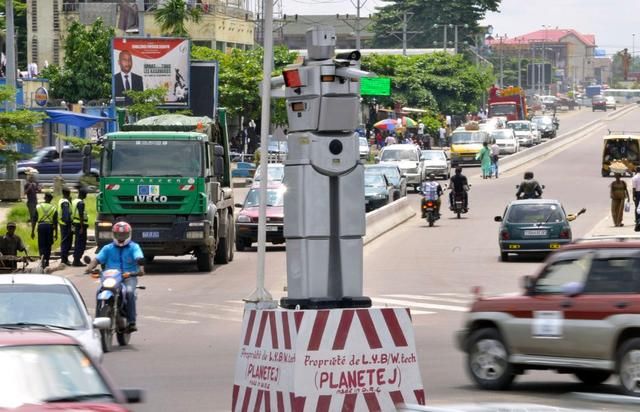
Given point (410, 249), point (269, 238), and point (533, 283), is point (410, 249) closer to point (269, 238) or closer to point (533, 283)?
point (269, 238)

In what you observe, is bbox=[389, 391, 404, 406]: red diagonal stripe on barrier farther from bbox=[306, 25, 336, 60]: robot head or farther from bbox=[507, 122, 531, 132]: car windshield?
bbox=[507, 122, 531, 132]: car windshield

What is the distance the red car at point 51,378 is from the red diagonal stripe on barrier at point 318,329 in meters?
2.05

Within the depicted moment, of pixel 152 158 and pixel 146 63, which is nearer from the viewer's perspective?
pixel 152 158

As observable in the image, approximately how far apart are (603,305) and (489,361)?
1.72m

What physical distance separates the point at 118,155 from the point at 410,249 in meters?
10.7

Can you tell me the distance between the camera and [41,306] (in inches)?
602

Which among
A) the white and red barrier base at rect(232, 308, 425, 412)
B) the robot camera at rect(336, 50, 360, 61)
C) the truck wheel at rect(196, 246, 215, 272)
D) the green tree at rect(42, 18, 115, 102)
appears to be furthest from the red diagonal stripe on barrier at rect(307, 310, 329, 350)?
the green tree at rect(42, 18, 115, 102)

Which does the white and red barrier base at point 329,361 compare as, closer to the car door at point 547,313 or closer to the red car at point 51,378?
the red car at point 51,378

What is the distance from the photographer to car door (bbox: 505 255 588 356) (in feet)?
51.6

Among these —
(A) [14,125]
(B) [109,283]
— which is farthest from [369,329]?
(A) [14,125]

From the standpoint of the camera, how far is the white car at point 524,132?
96.0 meters

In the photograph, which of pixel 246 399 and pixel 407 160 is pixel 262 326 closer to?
pixel 246 399

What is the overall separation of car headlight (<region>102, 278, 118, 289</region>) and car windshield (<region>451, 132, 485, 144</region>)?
59.2 metres

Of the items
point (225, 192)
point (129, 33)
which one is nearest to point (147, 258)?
point (225, 192)
